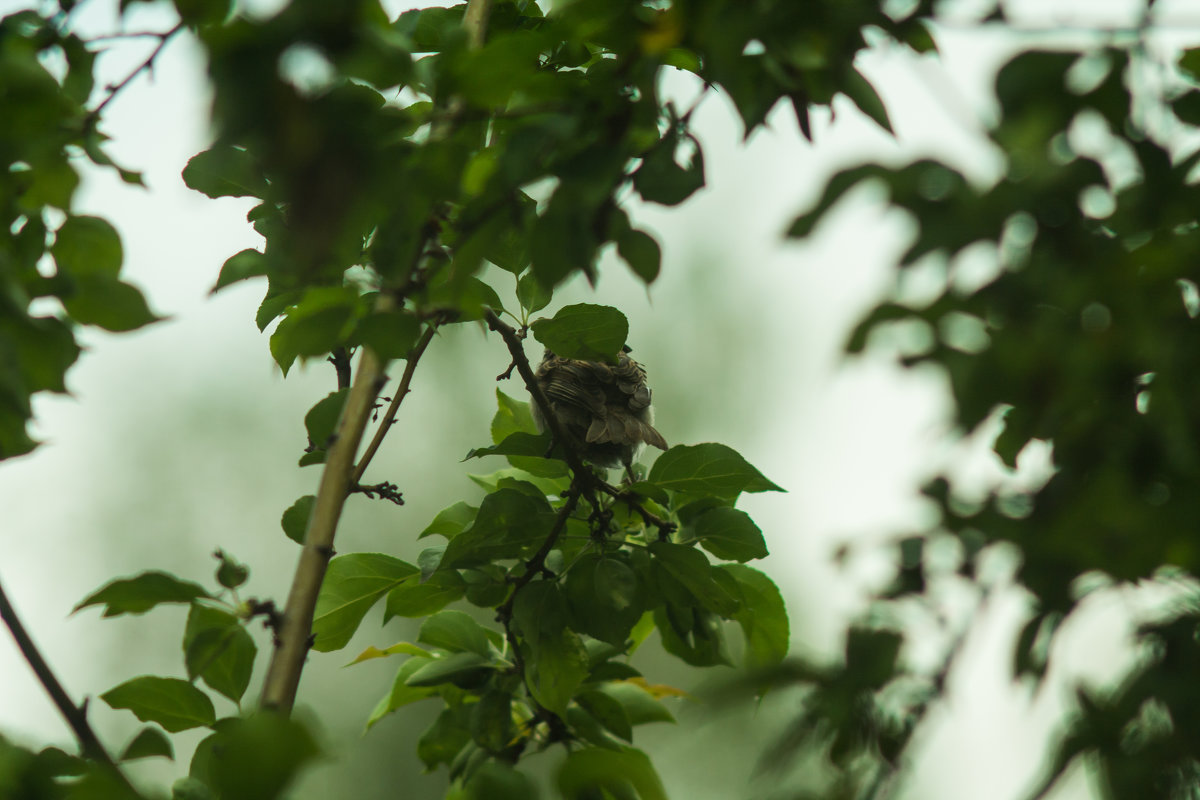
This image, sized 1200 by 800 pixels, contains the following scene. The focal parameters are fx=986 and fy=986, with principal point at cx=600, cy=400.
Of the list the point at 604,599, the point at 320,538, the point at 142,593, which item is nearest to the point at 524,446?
the point at 604,599

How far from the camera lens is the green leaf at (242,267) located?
1343 millimetres

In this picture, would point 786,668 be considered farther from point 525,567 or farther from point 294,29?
point 525,567

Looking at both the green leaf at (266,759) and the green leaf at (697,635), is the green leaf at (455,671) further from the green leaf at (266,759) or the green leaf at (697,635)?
the green leaf at (266,759)

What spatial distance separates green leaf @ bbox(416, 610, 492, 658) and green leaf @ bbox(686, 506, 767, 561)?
0.37 m

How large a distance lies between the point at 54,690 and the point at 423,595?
627 millimetres

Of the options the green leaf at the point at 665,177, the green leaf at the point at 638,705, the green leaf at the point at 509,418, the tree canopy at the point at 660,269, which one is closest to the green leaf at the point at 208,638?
the tree canopy at the point at 660,269

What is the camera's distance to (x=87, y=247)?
93 centimetres

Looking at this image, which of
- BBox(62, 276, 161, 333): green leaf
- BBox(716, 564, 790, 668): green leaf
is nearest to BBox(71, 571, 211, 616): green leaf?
BBox(62, 276, 161, 333): green leaf

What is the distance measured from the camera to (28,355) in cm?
85

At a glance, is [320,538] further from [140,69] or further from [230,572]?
[140,69]

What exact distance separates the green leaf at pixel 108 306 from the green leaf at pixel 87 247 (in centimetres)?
2

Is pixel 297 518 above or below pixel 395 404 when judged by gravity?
below

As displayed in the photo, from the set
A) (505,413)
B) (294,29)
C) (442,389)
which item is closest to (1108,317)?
(294,29)

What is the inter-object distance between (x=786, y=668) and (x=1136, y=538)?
0.79 feet
